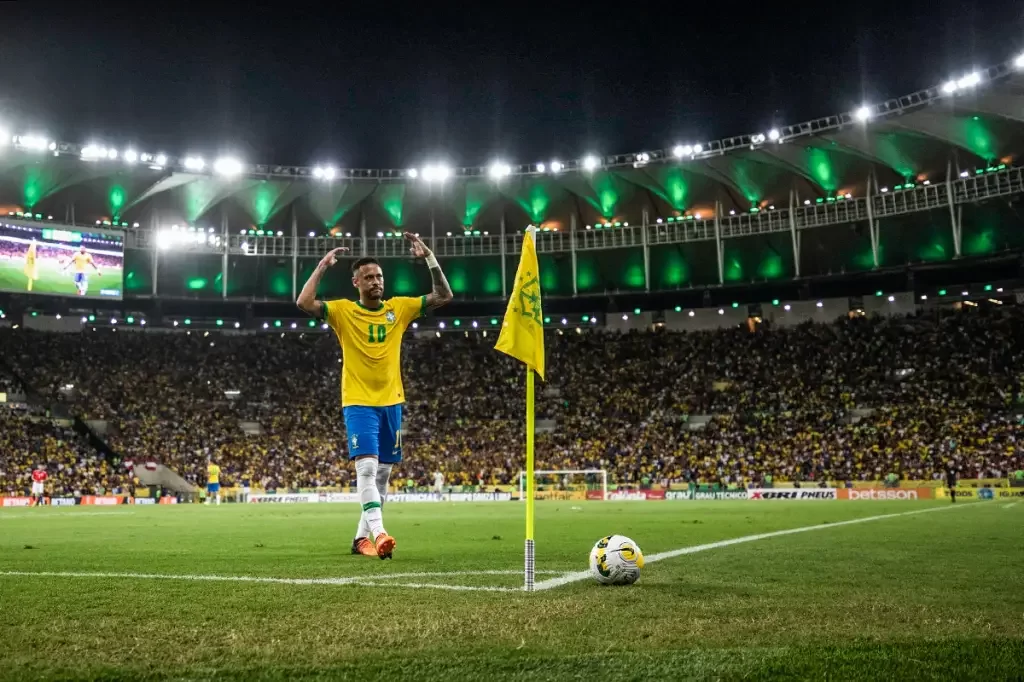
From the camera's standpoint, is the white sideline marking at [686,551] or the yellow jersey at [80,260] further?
the yellow jersey at [80,260]

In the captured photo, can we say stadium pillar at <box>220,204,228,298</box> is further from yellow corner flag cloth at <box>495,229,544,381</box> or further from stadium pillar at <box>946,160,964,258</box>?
yellow corner flag cloth at <box>495,229,544,381</box>

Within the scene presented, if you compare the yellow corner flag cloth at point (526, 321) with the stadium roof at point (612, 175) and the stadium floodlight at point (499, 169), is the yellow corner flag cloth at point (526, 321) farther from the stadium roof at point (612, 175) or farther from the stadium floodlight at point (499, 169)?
the stadium floodlight at point (499, 169)

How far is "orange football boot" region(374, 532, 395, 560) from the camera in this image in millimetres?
6941

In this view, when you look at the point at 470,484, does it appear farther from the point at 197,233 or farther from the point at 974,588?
the point at 974,588

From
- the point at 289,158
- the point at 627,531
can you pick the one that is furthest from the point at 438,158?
the point at 627,531

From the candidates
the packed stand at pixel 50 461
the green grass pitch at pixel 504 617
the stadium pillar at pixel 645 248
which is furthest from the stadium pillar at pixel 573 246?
the green grass pitch at pixel 504 617

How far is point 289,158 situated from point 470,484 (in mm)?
22152

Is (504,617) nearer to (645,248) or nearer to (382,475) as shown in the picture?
(382,475)

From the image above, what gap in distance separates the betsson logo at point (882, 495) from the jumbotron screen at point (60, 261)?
1474 inches

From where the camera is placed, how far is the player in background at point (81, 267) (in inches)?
1738

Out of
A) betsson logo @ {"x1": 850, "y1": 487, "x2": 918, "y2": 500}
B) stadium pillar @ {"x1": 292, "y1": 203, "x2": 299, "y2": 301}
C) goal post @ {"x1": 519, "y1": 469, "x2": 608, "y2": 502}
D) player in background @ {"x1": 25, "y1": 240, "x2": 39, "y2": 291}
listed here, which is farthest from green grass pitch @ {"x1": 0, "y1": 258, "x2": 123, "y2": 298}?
betsson logo @ {"x1": 850, "y1": 487, "x2": 918, "y2": 500}

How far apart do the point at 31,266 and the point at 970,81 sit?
4525 centimetres

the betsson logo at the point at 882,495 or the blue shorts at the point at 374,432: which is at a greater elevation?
the blue shorts at the point at 374,432

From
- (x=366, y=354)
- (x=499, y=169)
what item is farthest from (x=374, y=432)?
(x=499, y=169)
